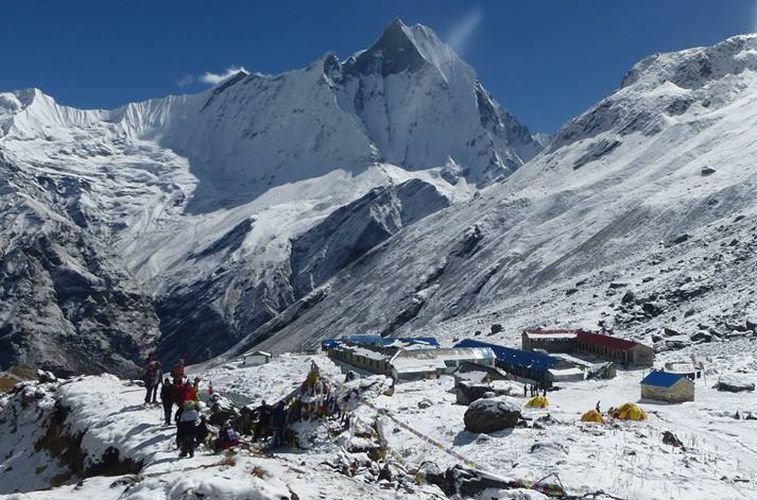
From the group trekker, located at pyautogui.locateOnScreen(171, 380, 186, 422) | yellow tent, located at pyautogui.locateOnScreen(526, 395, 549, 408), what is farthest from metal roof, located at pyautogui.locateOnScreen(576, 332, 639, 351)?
trekker, located at pyautogui.locateOnScreen(171, 380, 186, 422)

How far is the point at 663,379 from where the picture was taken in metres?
41.6

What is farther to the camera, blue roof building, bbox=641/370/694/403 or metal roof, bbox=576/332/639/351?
metal roof, bbox=576/332/639/351

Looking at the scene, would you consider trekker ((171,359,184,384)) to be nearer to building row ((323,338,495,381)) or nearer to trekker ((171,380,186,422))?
trekker ((171,380,186,422))

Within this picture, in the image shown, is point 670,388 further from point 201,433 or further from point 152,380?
point 201,433

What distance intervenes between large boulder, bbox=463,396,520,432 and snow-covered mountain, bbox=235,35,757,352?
1805 inches

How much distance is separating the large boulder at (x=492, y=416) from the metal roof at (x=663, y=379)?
1950cm

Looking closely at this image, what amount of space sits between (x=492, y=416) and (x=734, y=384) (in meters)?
23.9

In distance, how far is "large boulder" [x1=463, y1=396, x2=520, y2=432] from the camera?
2500cm

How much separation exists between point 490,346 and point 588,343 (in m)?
9.75

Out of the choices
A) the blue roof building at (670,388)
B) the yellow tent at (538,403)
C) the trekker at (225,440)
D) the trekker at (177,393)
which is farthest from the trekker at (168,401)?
the blue roof building at (670,388)

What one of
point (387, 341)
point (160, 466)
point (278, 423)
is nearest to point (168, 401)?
point (278, 423)

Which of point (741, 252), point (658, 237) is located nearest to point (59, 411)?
point (741, 252)

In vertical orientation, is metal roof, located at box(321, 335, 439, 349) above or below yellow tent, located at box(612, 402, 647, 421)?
above

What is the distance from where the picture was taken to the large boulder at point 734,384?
41.0 m
